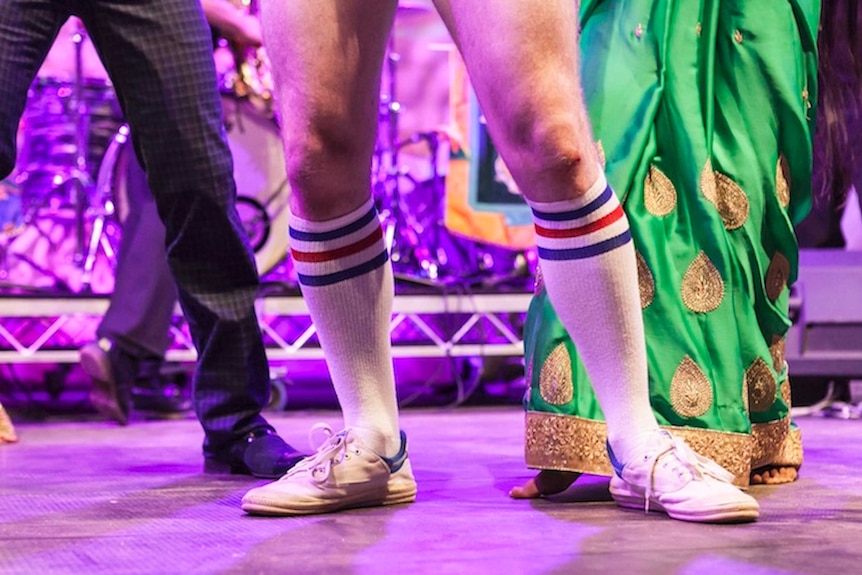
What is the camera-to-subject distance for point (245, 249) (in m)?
2.25

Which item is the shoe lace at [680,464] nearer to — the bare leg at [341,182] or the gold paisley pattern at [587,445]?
the gold paisley pattern at [587,445]

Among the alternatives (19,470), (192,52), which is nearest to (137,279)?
(19,470)

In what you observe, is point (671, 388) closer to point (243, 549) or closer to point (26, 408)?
point (243, 549)

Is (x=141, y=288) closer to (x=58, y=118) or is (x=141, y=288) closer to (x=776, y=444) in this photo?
(x=58, y=118)

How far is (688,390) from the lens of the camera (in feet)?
6.00

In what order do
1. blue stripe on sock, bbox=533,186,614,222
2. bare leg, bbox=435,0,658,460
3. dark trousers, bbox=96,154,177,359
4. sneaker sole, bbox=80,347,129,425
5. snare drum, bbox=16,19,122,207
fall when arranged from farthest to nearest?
1. snare drum, bbox=16,19,122,207
2. dark trousers, bbox=96,154,177,359
3. sneaker sole, bbox=80,347,129,425
4. blue stripe on sock, bbox=533,186,614,222
5. bare leg, bbox=435,0,658,460

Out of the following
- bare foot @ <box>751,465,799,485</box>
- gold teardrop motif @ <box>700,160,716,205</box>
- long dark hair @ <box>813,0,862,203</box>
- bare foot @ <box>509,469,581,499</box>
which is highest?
long dark hair @ <box>813,0,862,203</box>

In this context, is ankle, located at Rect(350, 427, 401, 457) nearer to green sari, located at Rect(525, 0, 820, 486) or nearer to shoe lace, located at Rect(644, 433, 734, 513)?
green sari, located at Rect(525, 0, 820, 486)

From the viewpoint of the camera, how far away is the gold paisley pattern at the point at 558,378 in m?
1.83

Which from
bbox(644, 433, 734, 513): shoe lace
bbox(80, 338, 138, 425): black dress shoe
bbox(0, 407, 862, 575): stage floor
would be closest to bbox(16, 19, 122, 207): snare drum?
bbox(80, 338, 138, 425): black dress shoe

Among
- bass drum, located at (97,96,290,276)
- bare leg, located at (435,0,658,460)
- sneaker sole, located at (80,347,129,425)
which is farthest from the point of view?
bass drum, located at (97,96,290,276)

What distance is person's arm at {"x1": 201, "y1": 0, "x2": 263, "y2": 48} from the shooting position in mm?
4262

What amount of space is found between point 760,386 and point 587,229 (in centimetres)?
62

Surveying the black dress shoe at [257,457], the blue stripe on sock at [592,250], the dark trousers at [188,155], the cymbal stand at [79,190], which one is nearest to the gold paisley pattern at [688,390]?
the blue stripe on sock at [592,250]
